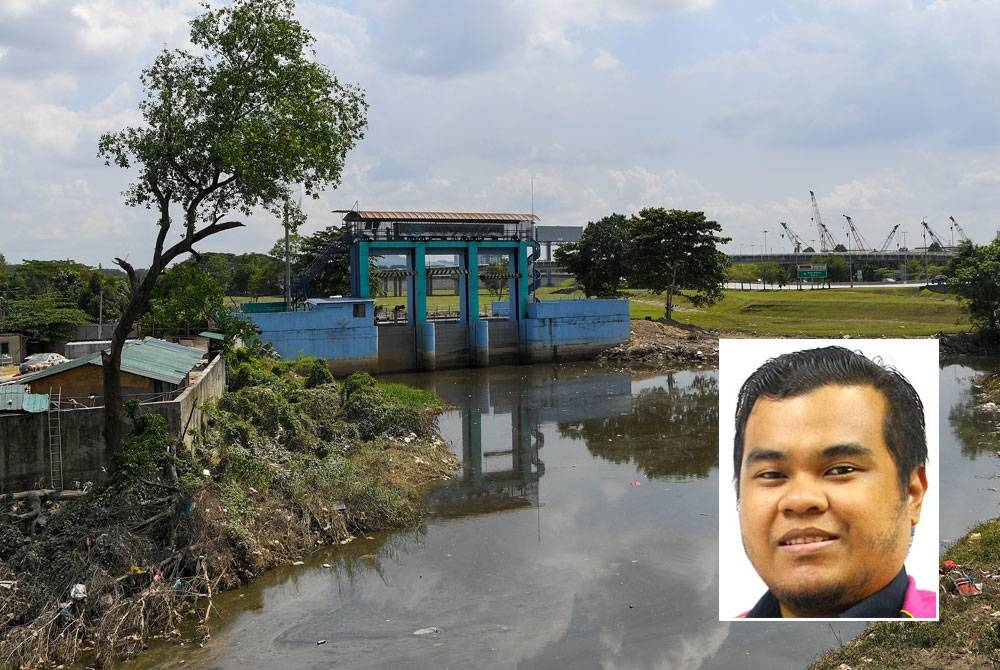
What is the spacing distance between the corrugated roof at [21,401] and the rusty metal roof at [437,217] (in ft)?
80.8

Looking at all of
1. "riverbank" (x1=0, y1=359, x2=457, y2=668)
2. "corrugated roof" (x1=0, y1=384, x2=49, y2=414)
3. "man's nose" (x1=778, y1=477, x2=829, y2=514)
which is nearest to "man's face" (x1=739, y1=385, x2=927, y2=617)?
"man's nose" (x1=778, y1=477, x2=829, y2=514)

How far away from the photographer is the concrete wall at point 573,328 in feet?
132

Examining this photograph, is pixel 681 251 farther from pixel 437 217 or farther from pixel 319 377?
pixel 319 377

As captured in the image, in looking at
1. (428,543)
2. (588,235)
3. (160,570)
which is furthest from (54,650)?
(588,235)

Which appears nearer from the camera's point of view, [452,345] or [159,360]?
[159,360]

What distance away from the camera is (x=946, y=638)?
8797 millimetres

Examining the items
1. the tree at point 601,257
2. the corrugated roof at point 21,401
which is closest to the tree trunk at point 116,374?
the corrugated roof at point 21,401

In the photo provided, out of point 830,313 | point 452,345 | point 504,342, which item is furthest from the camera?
point 830,313

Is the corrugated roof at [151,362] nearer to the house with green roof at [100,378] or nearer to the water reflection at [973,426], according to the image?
the house with green roof at [100,378]

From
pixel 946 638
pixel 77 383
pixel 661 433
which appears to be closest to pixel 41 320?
pixel 77 383

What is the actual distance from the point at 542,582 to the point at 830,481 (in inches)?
370

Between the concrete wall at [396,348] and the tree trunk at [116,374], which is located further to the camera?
the concrete wall at [396,348]

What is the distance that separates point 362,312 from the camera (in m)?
36.3

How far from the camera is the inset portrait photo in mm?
3879
